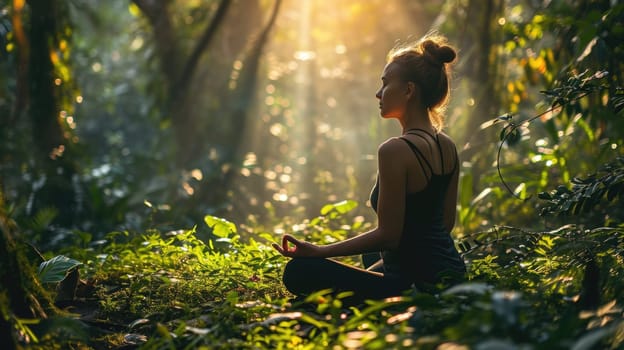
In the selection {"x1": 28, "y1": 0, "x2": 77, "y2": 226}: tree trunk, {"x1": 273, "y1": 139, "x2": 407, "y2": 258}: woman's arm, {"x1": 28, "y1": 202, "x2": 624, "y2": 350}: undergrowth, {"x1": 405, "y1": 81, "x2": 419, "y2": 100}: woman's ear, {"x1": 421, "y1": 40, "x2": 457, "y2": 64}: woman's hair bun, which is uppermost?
{"x1": 28, "y1": 0, "x2": 77, "y2": 226}: tree trunk

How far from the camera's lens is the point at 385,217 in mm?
3303

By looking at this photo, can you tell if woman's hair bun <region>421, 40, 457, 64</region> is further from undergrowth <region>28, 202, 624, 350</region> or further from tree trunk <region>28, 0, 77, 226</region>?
tree trunk <region>28, 0, 77, 226</region>

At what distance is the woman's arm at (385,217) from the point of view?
329 centimetres

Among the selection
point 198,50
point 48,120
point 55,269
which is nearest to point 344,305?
point 55,269

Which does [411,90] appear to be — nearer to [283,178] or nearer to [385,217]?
[385,217]

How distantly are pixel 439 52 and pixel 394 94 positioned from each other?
297 mm

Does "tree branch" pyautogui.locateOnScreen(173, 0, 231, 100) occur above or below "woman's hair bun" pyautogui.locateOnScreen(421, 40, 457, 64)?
above

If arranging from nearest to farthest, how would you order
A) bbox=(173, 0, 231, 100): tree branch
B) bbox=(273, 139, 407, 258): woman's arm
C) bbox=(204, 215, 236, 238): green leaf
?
bbox=(273, 139, 407, 258): woman's arm → bbox=(204, 215, 236, 238): green leaf → bbox=(173, 0, 231, 100): tree branch

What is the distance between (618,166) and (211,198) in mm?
5644

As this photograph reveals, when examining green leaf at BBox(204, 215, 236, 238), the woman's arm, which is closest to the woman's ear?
the woman's arm

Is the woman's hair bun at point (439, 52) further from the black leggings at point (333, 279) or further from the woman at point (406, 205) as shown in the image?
the black leggings at point (333, 279)

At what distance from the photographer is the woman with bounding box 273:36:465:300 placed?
3305 millimetres

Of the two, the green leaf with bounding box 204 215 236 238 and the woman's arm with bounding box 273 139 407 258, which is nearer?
the woman's arm with bounding box 273 139 407 258

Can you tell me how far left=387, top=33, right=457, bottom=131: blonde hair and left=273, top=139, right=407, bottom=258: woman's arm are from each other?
421mm
